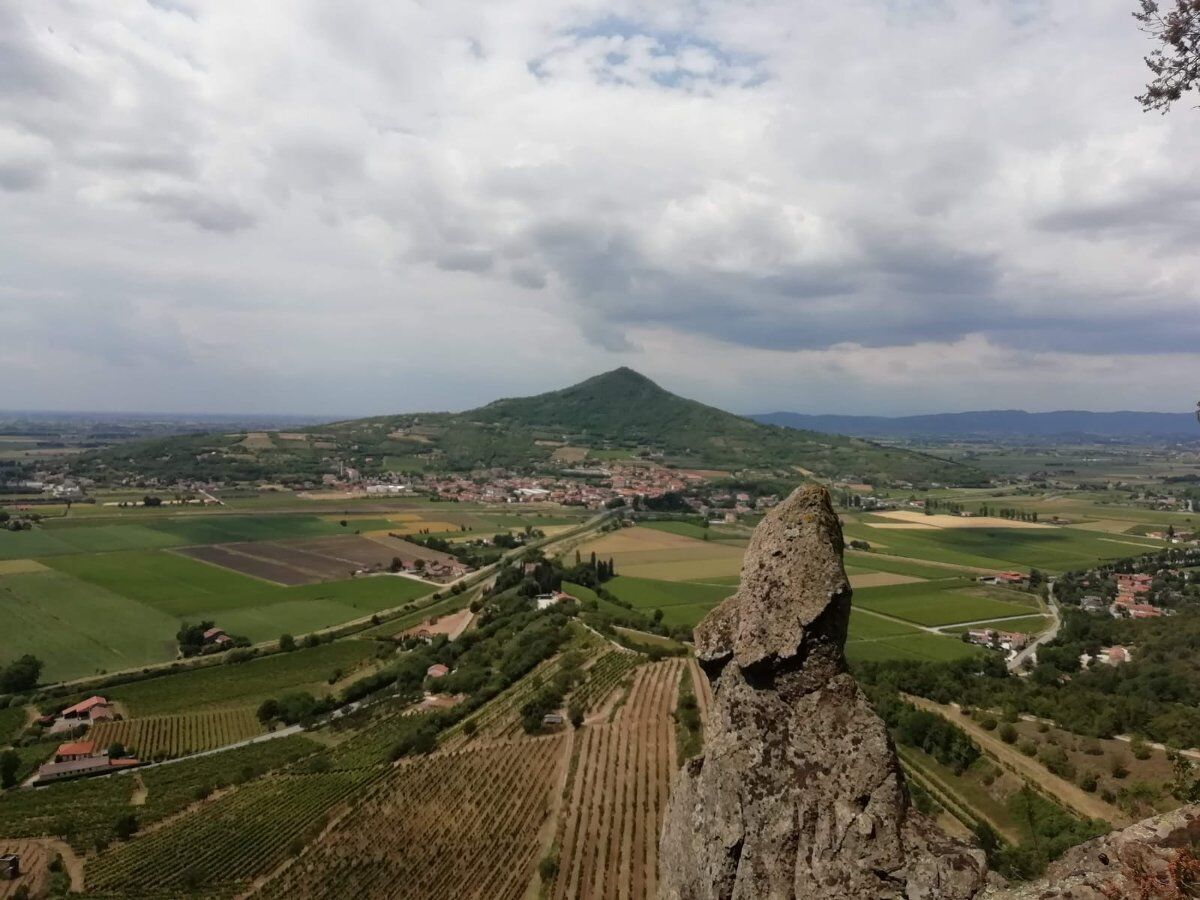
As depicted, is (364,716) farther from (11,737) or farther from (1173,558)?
(1173,558)

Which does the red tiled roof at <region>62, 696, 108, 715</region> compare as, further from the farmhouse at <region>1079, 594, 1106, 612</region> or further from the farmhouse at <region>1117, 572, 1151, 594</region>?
the farmhouse at <region>1117, 572, 1151, 594</region>

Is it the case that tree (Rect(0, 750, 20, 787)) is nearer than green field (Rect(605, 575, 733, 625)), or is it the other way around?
tree (Rect(0, 750, 20, 787))

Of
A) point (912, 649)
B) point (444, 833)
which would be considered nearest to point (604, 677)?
point (444, 833)

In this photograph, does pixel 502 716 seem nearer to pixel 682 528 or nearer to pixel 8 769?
pixel 8 769

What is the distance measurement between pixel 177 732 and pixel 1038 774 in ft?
164

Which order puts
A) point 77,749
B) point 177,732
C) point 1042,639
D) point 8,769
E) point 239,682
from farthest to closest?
point 1042,639 < point 239,682 < point 177,732 < point 77,749 < point 8,769

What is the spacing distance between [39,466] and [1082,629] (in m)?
225

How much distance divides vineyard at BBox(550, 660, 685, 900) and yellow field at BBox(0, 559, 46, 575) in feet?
238

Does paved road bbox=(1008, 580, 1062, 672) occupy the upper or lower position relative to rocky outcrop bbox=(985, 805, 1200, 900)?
lower

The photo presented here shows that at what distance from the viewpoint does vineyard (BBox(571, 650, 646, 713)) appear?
44938 millimetres

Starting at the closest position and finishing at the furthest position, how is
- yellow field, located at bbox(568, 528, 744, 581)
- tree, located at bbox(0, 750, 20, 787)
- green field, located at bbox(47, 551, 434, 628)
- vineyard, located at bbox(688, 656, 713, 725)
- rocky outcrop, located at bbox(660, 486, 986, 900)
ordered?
rocky outcrop, located at bbox(660, 486, 986, 900), tree, located at bbox(0, 750, 20, 787), vineyard, located at bbox(688, 656, 713, 725), green field, located at bbox(47, 551, 434, 628), yellow field, located at bbox(568, 528, 744, 581)

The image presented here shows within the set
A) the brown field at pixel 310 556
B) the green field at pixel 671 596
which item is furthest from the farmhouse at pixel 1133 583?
the brown field at pixel 310 556

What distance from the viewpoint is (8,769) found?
41.8 m

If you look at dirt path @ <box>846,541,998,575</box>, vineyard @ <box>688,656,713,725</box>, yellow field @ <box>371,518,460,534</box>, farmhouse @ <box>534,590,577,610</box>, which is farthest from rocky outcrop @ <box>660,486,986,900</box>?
yellow field @ <box>371,518,460,534</box>
